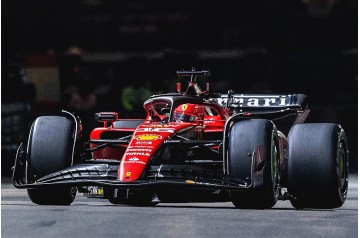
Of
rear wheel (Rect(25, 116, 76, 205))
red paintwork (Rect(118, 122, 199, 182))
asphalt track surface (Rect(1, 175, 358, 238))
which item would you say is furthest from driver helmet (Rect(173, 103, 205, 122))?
rear wheel (Rect(25, 116, 76, 205))

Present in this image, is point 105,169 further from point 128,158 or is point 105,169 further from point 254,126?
point 254,126

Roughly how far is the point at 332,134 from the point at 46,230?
12.5 ft

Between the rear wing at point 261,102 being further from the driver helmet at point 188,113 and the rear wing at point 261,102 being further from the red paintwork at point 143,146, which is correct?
the red paintwork at point 143,146

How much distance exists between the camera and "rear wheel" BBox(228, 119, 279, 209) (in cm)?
1538

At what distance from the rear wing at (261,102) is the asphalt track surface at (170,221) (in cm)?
125

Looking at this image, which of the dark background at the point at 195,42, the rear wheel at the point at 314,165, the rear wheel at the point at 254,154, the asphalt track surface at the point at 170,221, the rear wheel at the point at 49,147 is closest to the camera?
the asphalt track surface at the point at 170,221

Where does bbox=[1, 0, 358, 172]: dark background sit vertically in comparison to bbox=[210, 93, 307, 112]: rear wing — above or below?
above

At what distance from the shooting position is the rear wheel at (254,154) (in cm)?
1538

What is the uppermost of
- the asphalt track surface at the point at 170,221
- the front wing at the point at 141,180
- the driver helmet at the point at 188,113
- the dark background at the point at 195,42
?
the dark background at the point at 195,42

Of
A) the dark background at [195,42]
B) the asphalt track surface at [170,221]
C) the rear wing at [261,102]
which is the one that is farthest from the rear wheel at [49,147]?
the dark background at [195,42]

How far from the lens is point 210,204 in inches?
714

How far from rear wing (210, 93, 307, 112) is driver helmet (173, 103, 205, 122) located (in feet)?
2.62

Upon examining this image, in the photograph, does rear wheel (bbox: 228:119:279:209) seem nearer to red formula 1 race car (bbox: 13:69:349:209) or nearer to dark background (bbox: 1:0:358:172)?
red formula 1 race car (bbox: 13:69:349:209)

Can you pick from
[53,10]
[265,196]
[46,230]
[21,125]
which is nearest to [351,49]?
[53,10]
